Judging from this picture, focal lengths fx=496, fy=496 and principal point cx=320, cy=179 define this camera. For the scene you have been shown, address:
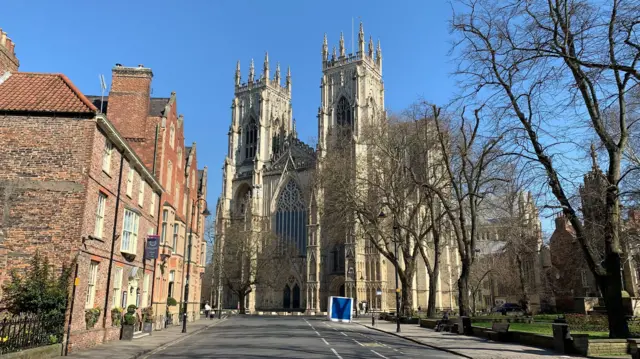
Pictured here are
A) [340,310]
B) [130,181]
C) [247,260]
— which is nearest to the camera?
[340,310]

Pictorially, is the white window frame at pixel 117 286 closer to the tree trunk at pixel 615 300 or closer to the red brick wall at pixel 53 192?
the red brick wall at pixel 53 192

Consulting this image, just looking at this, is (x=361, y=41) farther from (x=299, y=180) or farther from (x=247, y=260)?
(x=247, y=260)

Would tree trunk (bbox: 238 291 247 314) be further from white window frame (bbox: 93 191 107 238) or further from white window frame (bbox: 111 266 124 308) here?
white window frame (bbox: 93 191 107 238)

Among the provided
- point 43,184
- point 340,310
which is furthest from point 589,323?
point 43,184

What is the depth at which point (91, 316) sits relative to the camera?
1633 centimetres

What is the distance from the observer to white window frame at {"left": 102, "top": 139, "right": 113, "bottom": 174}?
17.0m

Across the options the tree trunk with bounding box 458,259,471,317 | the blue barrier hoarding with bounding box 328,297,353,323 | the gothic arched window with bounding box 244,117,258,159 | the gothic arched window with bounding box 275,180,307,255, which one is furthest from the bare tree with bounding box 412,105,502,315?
the gothic arched window with bounding box 244,117,258,159

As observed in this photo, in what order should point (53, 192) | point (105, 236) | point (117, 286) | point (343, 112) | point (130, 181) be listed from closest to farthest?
point (53, 192) → point (105, 236) → point (117, 286) → point (130, 181) → point (343, 112)

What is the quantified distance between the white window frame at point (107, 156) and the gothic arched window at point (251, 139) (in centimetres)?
6318

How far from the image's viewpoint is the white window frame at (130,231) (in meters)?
19.9

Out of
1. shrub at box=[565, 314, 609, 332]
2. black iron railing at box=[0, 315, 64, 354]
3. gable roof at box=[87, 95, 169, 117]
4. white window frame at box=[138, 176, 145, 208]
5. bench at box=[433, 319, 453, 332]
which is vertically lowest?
bench at box=[433, 319, 453, 332]

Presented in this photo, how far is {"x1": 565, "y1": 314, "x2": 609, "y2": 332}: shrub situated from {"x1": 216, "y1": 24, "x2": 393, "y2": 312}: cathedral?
126 feet

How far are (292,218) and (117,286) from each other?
52797 millimetres

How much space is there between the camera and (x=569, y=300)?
161 ft
